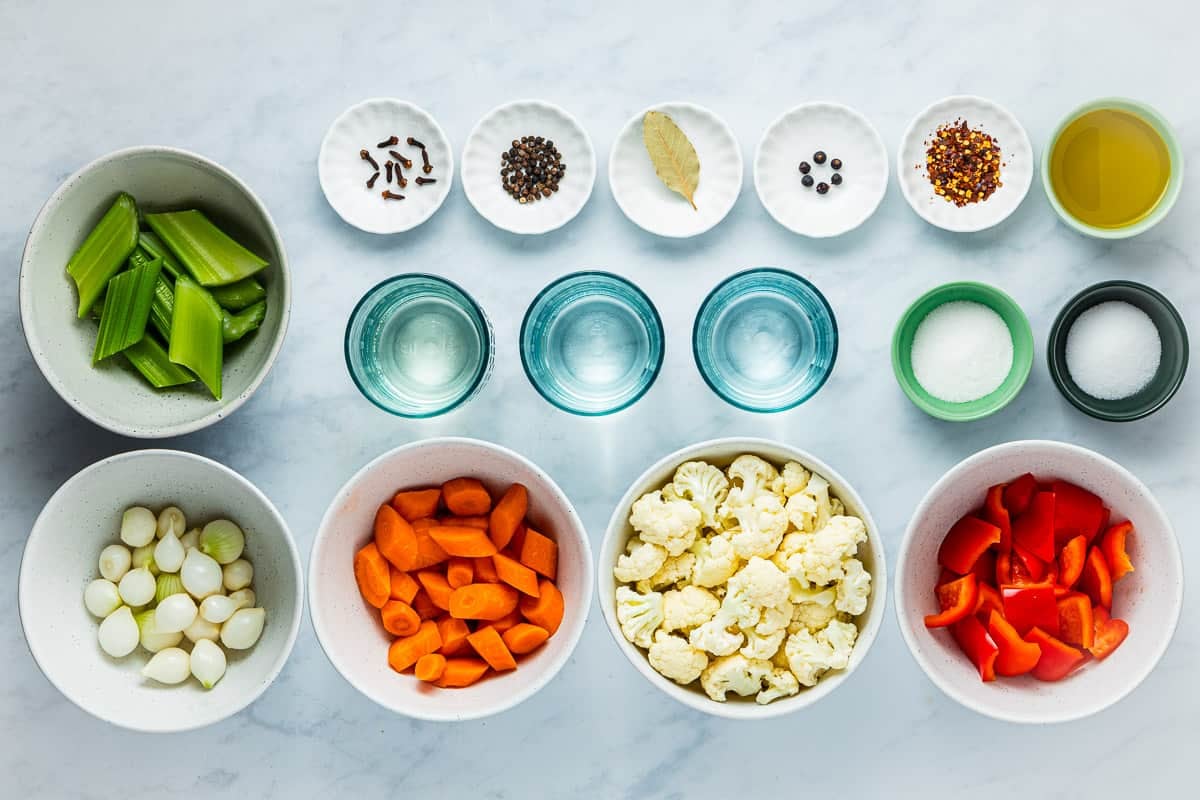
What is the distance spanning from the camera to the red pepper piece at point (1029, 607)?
1.74 m

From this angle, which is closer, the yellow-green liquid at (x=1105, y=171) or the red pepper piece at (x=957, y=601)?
the red pepper piece at (x=957, y=601)

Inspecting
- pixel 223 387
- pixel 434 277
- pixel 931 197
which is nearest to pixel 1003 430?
pixel 931 197

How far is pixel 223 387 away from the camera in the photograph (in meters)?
1.84

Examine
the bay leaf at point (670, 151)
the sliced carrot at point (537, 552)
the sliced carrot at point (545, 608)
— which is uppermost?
the bay leaf at point (670, 151)

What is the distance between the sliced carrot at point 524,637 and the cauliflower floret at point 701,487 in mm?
339

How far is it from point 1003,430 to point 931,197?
47cm

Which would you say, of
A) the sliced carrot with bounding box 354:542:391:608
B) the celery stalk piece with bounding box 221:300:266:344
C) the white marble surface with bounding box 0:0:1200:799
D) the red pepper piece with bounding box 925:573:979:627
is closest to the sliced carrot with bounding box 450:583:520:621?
the sliced carrot with bounding box 354:542:391:608

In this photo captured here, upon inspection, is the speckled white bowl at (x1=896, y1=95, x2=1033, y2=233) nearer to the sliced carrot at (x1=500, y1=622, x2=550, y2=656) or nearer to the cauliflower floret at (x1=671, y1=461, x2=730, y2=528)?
the cauliflower floret at (x1=671, y1=461, x2=730, y2=528)

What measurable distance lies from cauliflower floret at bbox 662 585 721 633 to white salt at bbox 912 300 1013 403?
589mm

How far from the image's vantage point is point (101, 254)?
5.90 feet

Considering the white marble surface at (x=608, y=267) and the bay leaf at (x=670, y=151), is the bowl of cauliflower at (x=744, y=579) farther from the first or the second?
the bay leaf at (x=670, y=151)

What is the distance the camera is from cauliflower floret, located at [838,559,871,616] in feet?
5.51

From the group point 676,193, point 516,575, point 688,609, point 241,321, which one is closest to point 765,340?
point 676,193

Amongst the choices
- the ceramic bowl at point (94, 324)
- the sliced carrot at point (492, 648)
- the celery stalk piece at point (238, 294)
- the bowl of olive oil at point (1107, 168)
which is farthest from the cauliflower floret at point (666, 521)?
the bowl of olive oil at point (1107, 168)
